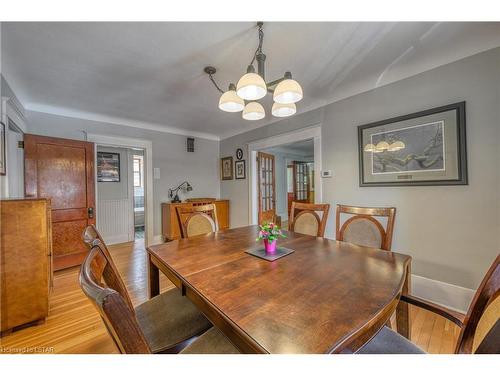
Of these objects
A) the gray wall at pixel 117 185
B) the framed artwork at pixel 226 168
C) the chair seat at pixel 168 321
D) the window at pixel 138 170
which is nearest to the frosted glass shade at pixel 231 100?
the chair seat at pixel 168 321

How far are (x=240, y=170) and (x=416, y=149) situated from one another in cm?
291

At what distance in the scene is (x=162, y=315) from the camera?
1.17 m

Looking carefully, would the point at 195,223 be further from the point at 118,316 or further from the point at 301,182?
the point at 301,182

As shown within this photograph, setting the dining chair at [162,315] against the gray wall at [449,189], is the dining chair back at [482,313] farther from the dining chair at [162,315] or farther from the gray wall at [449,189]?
the gray wall at [449,189]

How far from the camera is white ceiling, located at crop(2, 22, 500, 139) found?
157 cm

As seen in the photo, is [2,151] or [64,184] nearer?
[2,151]

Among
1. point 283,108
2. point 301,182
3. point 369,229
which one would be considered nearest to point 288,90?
point 283,108

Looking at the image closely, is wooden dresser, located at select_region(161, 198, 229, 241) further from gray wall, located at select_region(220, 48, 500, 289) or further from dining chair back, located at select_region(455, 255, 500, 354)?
dining chair back, located at select_region(455, 255, 500, 354)

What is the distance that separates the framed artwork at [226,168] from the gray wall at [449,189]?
8.16 ft

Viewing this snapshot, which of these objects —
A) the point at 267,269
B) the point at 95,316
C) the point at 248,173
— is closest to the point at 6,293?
the point at 95,316

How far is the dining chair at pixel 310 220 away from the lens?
1.95 metres

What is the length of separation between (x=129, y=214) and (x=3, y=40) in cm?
351

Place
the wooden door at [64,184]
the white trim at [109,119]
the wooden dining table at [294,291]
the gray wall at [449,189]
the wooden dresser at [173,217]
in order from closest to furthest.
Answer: the wooden dining table at [294,291], the gray wall at [449,189], the wooden door at [64,184], the white trim at [109,119], the wooden dresser at [173,217]

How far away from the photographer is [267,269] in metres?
1.09
